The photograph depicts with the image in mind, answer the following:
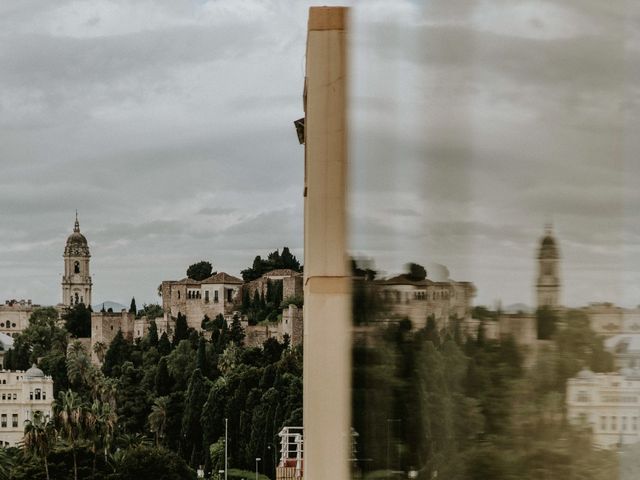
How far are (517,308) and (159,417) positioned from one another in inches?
1485

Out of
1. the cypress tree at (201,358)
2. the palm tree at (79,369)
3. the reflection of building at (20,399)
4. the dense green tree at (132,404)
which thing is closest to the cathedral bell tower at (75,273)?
the palm tree at (79,369)

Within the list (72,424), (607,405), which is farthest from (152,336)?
(607,405)

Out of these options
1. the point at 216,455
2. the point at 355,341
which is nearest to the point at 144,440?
A: the point at 216,455

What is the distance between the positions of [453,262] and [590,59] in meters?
0.39

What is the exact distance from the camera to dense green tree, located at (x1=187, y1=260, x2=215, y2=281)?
5841 cm

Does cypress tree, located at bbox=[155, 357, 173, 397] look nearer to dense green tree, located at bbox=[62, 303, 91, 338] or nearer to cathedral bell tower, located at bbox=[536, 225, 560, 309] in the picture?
dense green tree, located at bbox=[62, 303, 91, 338]

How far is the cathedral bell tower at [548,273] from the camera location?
0.96 metres

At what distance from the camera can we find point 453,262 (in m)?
1.26

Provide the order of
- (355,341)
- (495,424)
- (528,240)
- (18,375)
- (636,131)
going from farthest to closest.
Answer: (18,375) < (355,341) < (495,424) < (528,240) < (636,131)

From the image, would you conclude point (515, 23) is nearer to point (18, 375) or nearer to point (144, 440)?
point (144, 440)

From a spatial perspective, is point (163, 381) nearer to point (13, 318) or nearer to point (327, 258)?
point (13, 318)

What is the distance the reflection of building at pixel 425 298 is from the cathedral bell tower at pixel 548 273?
0.20m

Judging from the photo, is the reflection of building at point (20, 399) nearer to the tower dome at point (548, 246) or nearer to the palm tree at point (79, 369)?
the palm tree at point (79, 369)

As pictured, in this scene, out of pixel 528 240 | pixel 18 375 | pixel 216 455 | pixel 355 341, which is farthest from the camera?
pixel 18 375
